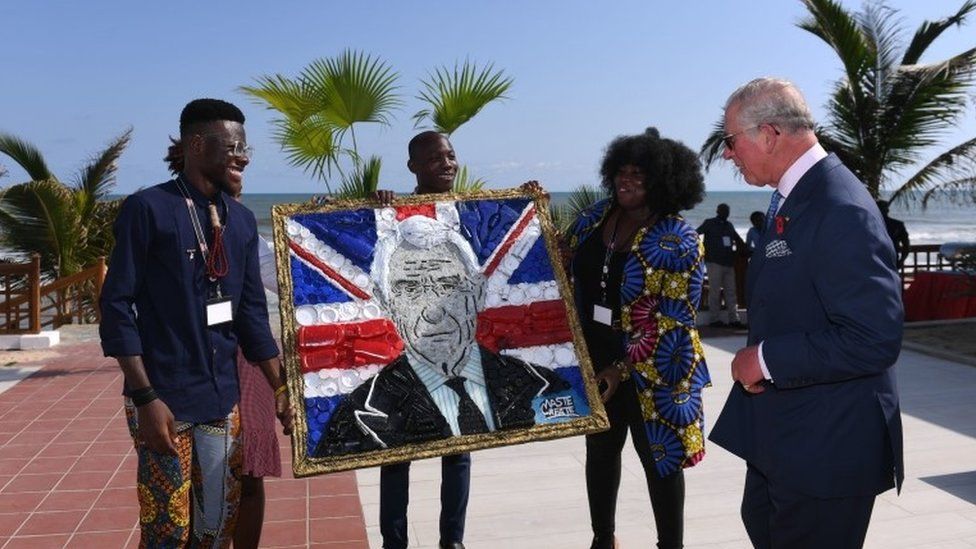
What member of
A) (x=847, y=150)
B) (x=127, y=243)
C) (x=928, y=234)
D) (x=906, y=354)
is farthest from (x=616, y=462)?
(x=928, y=234)

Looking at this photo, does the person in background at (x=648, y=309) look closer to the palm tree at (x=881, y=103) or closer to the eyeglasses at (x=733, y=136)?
the eyeglasses at (x=733, y=136)

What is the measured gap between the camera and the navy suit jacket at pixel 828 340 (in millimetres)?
1926

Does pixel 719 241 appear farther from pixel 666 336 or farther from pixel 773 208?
pixel 773 208

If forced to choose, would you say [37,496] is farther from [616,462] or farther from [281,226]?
[616,462]

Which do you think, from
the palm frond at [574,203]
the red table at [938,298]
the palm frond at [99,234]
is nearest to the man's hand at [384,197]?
the palm frond at [574,203]

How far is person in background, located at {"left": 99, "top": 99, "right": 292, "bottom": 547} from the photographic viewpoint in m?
2.39

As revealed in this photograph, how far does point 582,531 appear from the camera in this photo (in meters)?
4.07

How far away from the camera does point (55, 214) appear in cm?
1152

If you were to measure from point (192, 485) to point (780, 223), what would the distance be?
183cm

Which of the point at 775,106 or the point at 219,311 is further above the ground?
the point at 775,106

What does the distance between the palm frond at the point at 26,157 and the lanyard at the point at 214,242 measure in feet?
35.8

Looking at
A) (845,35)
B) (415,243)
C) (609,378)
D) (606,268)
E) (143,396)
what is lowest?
Answer: (609,378)

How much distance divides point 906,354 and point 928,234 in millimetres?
39903

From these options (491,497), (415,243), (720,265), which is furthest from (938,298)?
(415,243)
